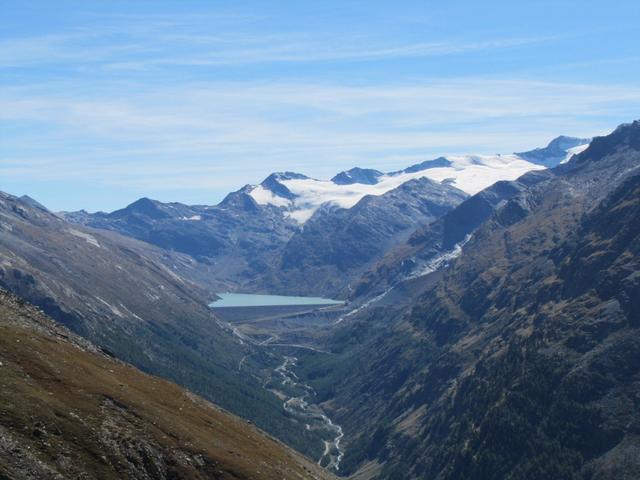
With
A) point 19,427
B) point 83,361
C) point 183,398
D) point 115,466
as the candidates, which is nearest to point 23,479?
point 19,427

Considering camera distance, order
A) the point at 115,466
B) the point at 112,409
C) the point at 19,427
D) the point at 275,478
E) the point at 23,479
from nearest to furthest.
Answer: the point at 23,479 → the point at 19,427 → the point at 115,466 → the point at 112,409 → the point at 275,478

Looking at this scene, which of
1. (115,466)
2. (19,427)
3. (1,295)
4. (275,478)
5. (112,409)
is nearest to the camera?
(19,427)

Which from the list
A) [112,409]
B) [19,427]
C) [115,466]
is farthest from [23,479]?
[112,409]

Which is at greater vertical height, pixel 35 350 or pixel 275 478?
pixel 35 350

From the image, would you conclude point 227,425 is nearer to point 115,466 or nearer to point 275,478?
point 275,478

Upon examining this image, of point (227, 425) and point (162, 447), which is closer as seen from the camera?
point (162, 447)

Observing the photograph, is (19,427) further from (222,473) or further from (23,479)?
(222,473)

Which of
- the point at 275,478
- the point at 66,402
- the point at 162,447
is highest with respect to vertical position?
the point at 66,402
